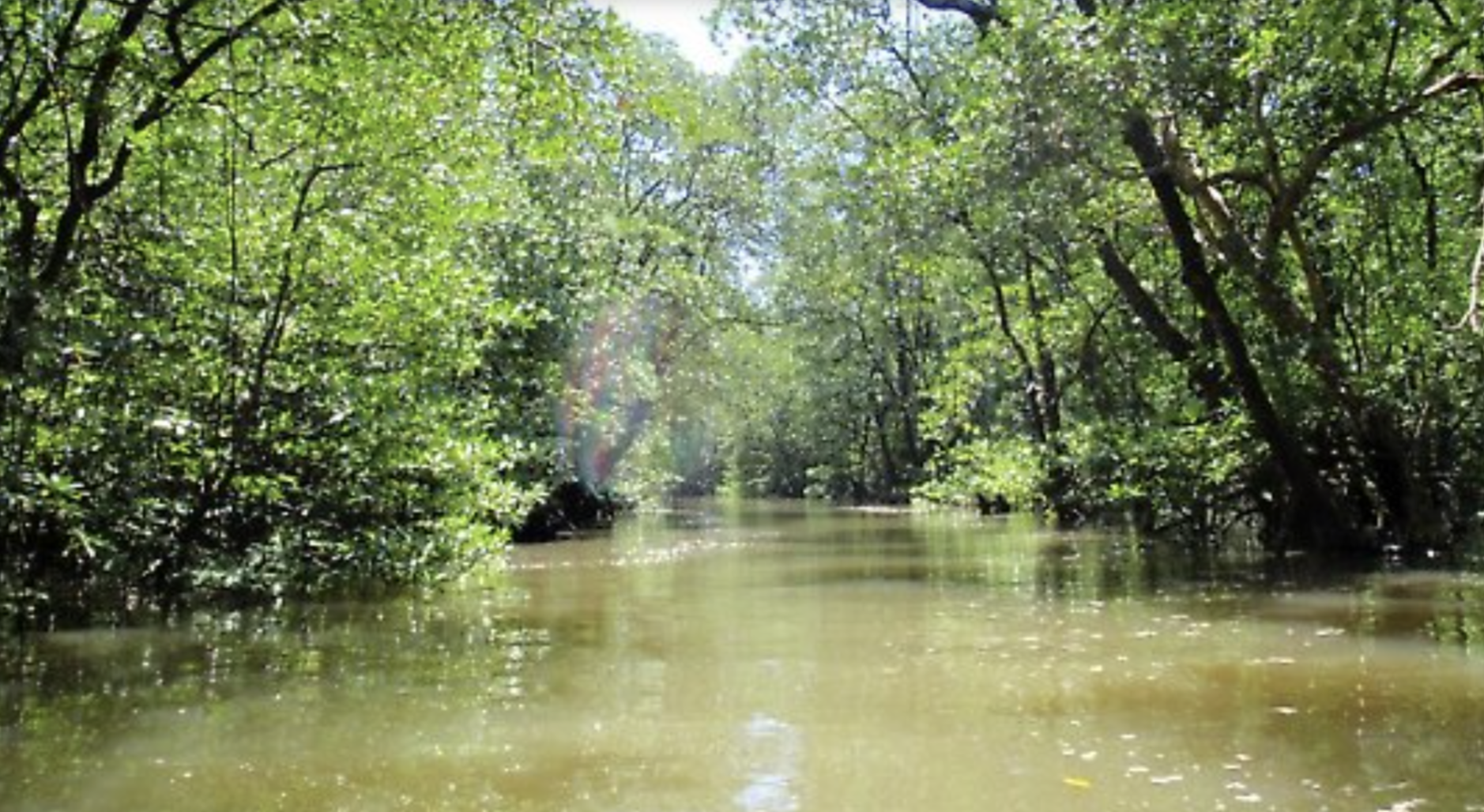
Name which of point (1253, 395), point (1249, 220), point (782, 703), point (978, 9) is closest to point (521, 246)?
point (978, 9)

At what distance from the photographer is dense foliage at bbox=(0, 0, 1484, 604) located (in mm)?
9555

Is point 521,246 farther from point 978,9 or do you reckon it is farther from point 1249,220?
point 1249,220

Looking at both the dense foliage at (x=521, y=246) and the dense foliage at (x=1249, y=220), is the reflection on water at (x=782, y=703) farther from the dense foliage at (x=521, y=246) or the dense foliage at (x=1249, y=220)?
the dense foliage at (x=1249, y=220)

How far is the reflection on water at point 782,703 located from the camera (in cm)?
494

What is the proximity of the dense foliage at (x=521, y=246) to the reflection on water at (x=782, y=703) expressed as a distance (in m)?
1.58

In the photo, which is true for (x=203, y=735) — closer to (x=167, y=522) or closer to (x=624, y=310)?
(x=167, y=522)

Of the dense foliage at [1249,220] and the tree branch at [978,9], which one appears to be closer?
the dense foliage at [1249,220]

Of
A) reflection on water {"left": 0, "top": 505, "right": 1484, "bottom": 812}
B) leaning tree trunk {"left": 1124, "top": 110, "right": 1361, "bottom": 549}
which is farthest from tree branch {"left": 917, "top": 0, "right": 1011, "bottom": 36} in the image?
reflection on water {"left": 0, "top": 505, "right": 1484, "bottom": 812}

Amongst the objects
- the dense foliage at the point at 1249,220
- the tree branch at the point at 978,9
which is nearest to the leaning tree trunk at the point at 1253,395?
the dense foliage at the point at 1249,220

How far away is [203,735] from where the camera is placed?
6.04 meters

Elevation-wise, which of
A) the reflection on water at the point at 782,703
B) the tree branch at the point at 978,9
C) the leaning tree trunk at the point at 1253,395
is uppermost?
the tree branch at the point at 978,9

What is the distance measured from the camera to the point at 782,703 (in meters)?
6.73

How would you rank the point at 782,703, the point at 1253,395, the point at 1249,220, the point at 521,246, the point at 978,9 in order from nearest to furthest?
the point at 782,703, the point at 1253,395, the point at 1249,220, the point at 978,9, the point at 521,246

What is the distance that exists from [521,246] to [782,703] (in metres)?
14.2
